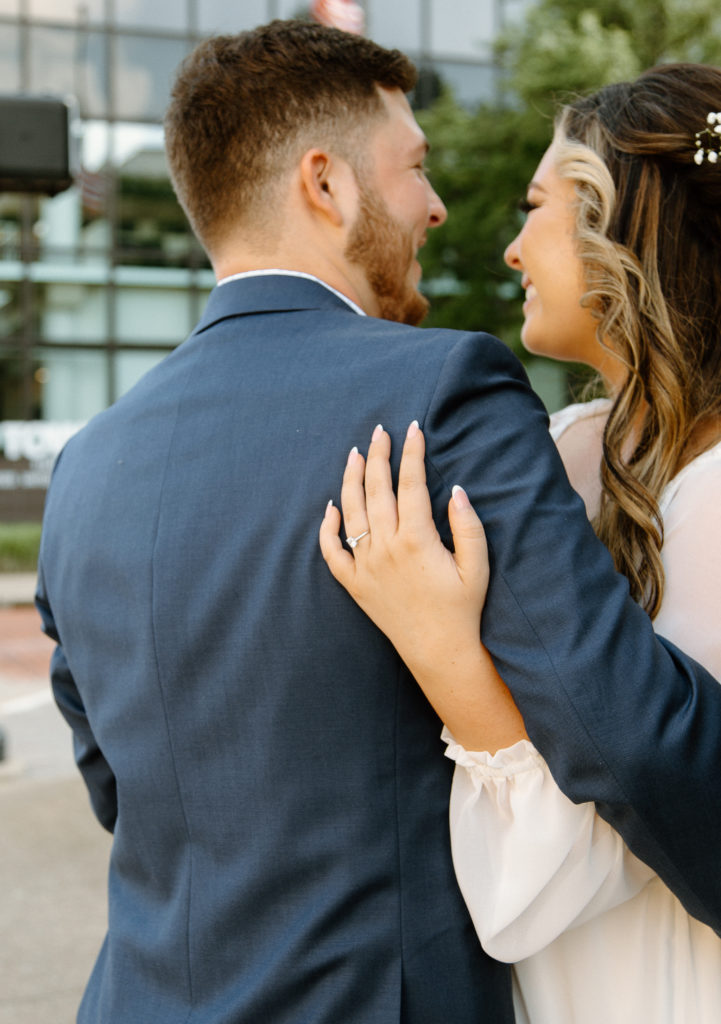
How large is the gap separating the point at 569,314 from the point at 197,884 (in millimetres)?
1170

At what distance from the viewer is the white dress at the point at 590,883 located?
1455 mm

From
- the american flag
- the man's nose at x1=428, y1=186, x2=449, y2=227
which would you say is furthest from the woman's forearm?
the american flag

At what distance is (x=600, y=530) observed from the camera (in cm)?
188

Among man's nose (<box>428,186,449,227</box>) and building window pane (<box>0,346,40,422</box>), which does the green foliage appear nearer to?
building window pane (<box>0,346,40,422</box>)

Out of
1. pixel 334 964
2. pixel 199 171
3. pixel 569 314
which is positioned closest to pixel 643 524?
pixel 569 314

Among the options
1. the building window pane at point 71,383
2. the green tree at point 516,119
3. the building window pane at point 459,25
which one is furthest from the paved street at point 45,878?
the building window pane at point 459,25

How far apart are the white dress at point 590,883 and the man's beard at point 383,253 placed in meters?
0.58

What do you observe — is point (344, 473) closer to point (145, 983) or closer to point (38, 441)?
point (145, 983)

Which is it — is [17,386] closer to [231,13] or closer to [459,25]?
[231,13]

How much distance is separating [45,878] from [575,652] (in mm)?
4311

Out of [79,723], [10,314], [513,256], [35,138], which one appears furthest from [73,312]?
[79,723]

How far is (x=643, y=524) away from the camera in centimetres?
174

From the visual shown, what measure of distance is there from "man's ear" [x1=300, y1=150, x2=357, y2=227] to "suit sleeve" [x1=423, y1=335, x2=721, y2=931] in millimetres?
491

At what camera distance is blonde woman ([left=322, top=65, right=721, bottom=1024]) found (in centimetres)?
141
